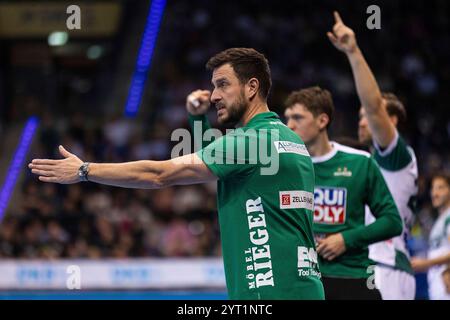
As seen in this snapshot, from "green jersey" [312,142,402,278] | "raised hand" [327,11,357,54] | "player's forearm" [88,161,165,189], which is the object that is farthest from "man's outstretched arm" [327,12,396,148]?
"player's forearm" [88,161,165,189]

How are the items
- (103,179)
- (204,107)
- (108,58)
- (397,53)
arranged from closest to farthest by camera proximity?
(103,179), (204,107), (397,53), (108,58)

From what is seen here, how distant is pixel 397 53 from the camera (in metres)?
18.2

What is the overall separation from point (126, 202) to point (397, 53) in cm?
722

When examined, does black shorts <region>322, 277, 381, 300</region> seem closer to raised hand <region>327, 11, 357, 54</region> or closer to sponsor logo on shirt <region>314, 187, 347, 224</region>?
sponsor logo on shirt <region>314, 187, 347, 224</region>

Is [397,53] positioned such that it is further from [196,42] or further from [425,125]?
[196,42]

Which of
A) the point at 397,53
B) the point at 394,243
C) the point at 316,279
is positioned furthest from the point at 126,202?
the point at 316,279

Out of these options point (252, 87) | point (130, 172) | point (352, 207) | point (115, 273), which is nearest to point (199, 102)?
point (252, 87)

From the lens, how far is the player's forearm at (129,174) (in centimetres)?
420

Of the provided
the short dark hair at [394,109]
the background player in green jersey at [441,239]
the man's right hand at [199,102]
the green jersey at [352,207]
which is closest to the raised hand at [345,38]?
the green jersey at [352,207]

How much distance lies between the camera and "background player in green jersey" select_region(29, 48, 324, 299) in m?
4.24

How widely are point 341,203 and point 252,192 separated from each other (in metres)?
1.80

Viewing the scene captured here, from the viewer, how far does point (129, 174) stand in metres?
4.23

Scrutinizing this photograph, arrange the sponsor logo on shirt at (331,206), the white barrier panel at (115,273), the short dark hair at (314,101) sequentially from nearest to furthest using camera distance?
the sponsor logo on shirt at (331,206) → the short dark hair at (314,101) → the white barrier panel at (115,273)

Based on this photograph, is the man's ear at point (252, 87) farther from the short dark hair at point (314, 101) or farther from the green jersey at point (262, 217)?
the short dark hair at point (314, 101)
